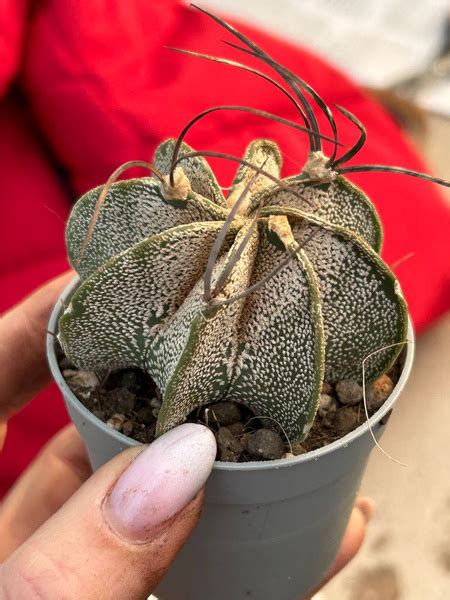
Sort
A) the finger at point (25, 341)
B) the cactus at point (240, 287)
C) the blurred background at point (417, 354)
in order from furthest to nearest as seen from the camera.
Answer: the blurred background at point (417, 354) → the finger at point (25, 341) → the cactus at point (240, 287)

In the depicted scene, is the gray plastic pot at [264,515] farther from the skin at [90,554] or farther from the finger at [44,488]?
the finger at [44,488]

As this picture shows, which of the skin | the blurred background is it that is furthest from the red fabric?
the skin

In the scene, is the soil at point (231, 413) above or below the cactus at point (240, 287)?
below

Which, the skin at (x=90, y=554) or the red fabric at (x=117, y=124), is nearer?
the skin at (x=90, y=554)

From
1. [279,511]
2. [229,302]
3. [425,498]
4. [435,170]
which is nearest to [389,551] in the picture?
[425,498]

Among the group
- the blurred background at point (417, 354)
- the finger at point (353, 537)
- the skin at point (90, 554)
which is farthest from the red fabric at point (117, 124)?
the skin at point (90, 554)

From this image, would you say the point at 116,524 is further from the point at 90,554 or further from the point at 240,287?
the point at 240,287
